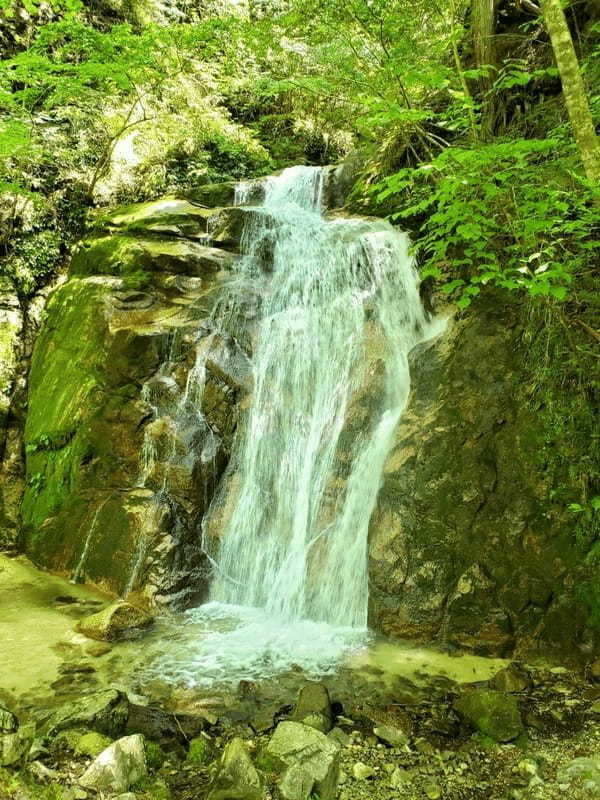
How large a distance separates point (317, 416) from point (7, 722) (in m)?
4.27

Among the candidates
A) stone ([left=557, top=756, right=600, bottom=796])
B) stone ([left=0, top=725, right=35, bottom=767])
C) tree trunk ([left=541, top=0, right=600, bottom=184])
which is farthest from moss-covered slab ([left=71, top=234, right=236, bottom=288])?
stone ([left=557, top=756, right=600, bottom=796])

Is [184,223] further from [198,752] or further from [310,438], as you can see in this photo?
[198,752]

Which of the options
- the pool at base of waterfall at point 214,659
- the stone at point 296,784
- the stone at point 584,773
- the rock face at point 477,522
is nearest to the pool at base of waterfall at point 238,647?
the pool at base of waterfall at point 214,659

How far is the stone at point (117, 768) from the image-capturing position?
2.86m

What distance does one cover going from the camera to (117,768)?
2.93 m

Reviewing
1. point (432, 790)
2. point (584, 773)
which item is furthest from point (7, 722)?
point (584, 773)

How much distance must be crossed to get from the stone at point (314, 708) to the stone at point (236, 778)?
0.56 m

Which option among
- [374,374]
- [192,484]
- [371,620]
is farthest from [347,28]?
[371,620]

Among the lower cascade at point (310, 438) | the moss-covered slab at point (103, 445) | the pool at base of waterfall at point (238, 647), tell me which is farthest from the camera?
the moss-covered slab at point (103, 445)

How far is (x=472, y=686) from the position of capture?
393 centimetres

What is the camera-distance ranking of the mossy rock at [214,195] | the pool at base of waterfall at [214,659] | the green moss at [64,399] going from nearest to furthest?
the pool at base of waterfall at [214,659], the green moss at [64,399], the mossy rock at [214,195]

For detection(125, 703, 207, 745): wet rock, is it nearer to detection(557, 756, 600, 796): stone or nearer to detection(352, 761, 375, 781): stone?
detection(352, 761, 375, 781): stone

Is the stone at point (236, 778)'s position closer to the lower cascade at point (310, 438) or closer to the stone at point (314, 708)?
the stone at point (314, 708)

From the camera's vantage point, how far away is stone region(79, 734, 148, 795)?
2.86 meters
